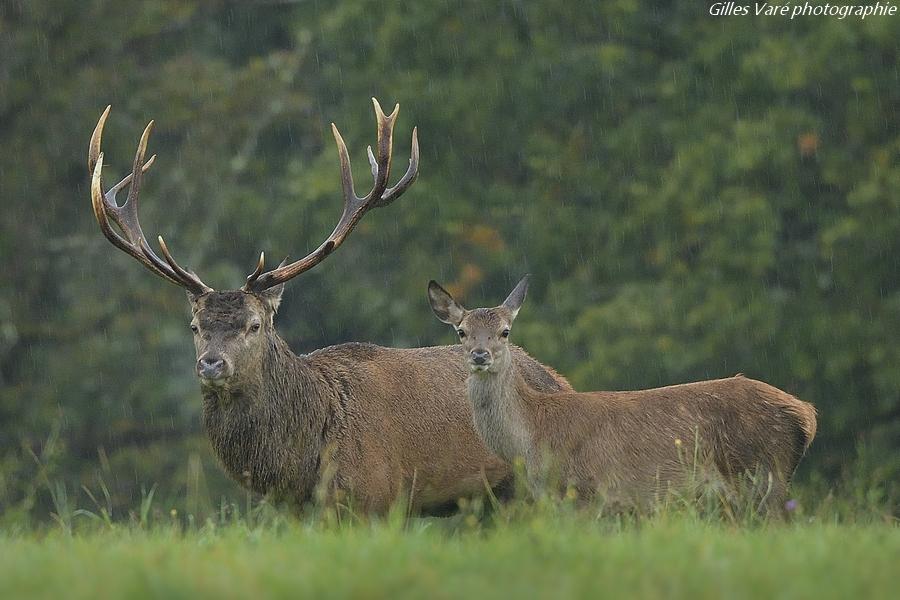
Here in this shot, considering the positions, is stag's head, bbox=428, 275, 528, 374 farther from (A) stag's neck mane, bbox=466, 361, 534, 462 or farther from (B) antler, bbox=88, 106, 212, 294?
(B) antler, bbox=88, 106, 212, 294

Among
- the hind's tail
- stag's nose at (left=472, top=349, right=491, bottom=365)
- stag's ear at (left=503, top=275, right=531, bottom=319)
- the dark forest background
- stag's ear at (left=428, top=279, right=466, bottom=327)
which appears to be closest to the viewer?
stag's nose at (left=472, top=349, right=491, bottom=365)

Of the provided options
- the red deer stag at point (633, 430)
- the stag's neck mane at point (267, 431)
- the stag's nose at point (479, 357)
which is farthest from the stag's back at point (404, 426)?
the stag's nose at point (479, 357)

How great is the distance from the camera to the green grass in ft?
13.1

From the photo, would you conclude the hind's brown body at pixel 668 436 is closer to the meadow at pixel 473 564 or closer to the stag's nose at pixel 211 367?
the stag's nose at pixel 211 367

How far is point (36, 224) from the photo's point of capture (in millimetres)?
19312

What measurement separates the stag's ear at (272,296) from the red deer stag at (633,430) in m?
1.01

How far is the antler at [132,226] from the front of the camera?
8.28 m

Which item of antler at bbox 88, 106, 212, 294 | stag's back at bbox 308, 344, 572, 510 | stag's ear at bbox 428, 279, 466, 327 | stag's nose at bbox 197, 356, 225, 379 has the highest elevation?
antler at bbox 88, 106, 212, 294

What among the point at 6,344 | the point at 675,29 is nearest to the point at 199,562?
the point at 675,29

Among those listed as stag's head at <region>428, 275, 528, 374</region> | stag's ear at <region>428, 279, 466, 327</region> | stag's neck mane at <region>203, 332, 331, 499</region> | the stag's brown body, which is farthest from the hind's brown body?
stag's neck mane at <region>203, 332, 331, 499</region>

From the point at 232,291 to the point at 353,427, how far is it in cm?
91

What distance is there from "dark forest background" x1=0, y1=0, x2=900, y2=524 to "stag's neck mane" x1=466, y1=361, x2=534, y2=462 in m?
7.67

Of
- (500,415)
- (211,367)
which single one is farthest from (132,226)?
(500,415)

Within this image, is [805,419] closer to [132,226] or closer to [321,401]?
[321,401]
